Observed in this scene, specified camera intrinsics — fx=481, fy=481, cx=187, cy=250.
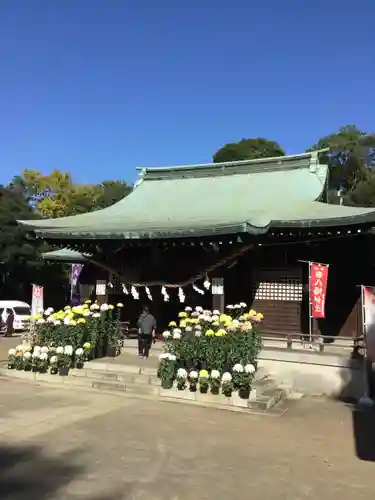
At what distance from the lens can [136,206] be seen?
18.5 metres

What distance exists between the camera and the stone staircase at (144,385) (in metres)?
9.22

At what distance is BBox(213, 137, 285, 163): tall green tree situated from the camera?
2167 inches

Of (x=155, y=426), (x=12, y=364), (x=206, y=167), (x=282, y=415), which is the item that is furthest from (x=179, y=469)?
(x=206, y=167)

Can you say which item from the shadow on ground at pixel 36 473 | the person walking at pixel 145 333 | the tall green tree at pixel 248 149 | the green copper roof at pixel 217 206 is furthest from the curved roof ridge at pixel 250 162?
the tall green tree at pixel 248 149

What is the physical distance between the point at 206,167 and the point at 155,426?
44.9ft

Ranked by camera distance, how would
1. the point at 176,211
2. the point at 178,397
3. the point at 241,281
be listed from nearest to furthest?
the point at 178,397, the point at 241,281, the point at 176,211

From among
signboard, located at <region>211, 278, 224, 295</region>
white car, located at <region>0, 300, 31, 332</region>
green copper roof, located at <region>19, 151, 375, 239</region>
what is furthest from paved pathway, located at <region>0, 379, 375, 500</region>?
white car, located at <region>0, 300, 31, 332</region>

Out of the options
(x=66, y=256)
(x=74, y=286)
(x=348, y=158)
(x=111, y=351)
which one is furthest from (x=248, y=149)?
(x=111, y=351)

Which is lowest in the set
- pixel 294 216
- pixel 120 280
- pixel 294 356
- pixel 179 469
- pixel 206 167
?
pixel 179 469

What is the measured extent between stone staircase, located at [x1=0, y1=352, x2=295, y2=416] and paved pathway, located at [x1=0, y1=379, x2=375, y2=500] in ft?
1.21

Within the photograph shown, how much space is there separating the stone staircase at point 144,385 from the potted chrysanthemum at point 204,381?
0.38 ft

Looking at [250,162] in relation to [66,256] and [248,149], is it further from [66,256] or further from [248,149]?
[248,149]

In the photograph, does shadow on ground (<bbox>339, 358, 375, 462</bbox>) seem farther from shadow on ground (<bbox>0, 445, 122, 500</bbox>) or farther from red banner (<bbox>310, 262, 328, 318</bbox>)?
shadow on ground (<bbox>0, 445, 122, 500</bbox>)

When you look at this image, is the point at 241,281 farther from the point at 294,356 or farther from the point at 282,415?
the point at 282,415
